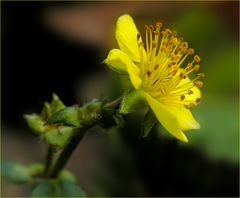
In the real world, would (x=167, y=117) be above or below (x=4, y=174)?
above

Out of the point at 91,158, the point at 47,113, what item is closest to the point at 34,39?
the point at 91,158

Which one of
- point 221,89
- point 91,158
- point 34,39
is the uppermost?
point 34,39

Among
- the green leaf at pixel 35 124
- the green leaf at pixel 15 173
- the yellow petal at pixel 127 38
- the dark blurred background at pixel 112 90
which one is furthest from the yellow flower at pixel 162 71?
the dark blurred background at pixel 112 90

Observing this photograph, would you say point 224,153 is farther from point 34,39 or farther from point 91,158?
point 34,39

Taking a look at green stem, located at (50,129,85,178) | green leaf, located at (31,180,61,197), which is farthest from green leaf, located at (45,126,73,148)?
green leaf, located at (31,180,61,197)

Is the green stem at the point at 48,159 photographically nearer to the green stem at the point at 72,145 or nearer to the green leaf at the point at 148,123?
the green stem at the point at 72,145

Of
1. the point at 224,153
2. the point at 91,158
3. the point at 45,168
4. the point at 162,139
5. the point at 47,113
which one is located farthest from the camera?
the point at 91,158
